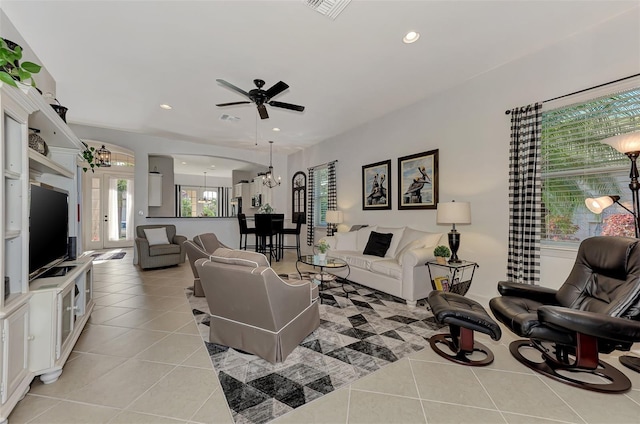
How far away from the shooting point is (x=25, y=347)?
171 centimetres

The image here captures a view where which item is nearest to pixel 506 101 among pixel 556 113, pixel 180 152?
pixel 556 113

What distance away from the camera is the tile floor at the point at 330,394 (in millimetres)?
1605

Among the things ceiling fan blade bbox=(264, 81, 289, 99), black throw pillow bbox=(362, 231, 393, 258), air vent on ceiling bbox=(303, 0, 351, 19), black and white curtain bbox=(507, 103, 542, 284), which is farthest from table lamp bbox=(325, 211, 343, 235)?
air vent on ceiling bbox=(303, 0, 351, 19)

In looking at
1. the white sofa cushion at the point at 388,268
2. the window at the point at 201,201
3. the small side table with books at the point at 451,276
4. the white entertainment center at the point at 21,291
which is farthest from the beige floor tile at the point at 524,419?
the window at the point at 201,201

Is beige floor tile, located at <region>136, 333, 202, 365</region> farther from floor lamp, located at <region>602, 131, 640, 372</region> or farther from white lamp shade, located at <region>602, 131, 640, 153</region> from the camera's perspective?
white lamp shade, located at <region>602, 131, 640, 153</region>

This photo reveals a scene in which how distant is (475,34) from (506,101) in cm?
103

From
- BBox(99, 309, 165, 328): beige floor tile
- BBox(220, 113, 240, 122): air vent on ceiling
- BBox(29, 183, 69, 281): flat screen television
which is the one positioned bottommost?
BBox(99, 309, 165, 328): beige floor tile

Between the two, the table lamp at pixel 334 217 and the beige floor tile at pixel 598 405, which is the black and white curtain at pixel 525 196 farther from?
the table lamp at pixel 334 217

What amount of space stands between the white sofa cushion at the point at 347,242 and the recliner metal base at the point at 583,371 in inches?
118

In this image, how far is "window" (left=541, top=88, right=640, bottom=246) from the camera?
257cm

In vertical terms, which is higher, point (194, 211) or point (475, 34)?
point (475, 34)

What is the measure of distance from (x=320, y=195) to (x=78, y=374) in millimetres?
5562

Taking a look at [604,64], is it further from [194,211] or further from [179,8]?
[194,211]

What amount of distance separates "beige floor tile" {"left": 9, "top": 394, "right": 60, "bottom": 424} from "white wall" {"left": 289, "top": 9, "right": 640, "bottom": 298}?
4273 mm
